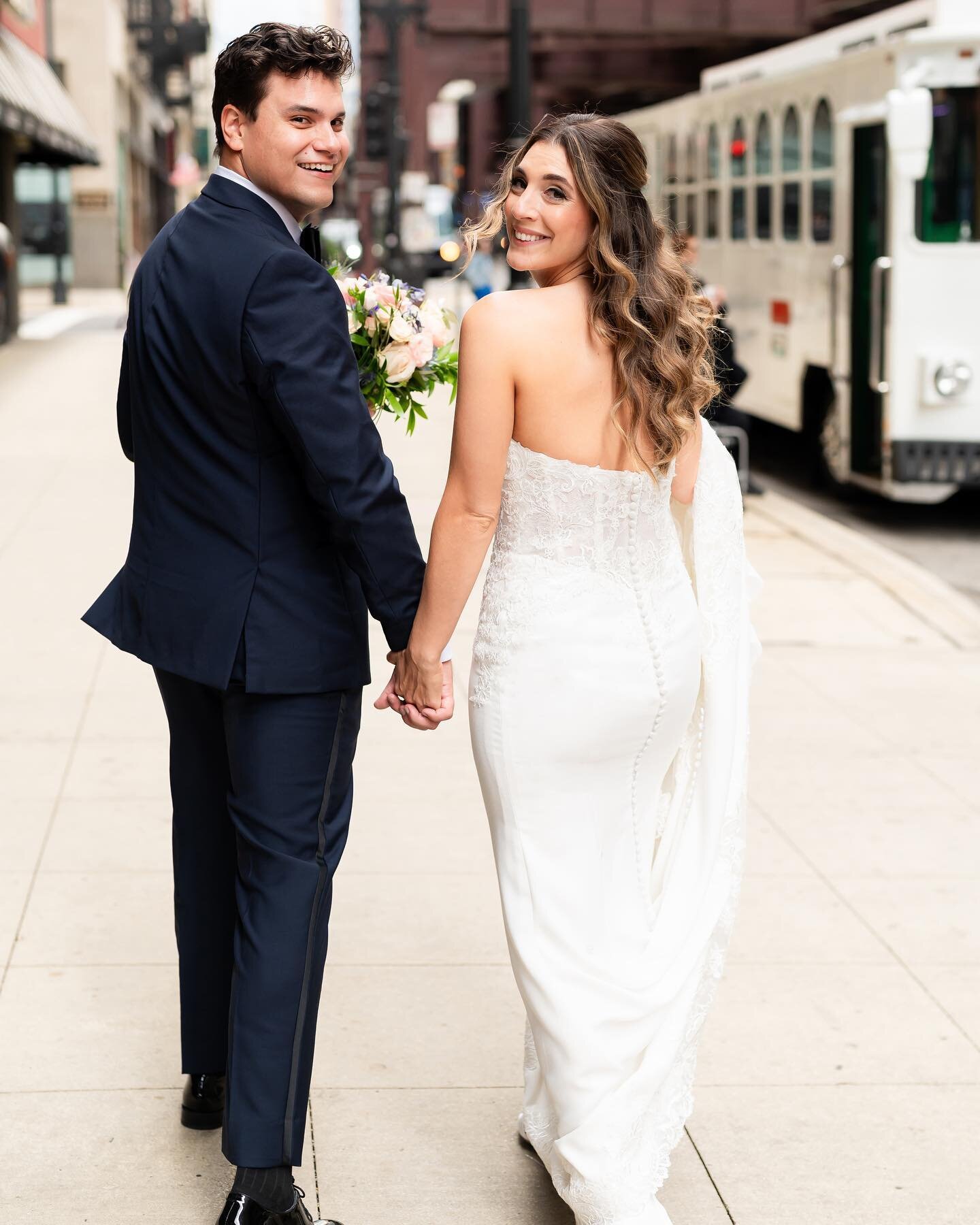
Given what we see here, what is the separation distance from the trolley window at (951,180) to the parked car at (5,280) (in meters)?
16.7

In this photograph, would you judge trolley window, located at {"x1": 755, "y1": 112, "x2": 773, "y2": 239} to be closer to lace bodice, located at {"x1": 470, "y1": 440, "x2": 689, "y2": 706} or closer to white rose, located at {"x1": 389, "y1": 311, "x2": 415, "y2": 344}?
white rose, located at {"x1": 389, "y1": 311, "x2": 415, "y2": 344}

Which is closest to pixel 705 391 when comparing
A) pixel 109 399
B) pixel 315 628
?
pixel 315 628

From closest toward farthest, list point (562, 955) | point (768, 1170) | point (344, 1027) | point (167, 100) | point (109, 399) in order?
1. point (562, 955)
2. point (768, 1170)
3. point (344, 1027)
4. point (109, 399)
5. point (167, 100)

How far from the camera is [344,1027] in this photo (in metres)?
4.06

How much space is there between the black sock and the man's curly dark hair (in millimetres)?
1836

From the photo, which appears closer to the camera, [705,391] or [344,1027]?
[705,391]

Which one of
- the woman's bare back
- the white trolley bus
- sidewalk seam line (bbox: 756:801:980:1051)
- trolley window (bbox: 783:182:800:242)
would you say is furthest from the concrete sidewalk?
trolley window (bbox: 783:182:800:242)

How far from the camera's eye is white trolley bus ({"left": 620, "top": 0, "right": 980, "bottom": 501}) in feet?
36.6

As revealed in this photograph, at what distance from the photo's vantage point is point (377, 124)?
2961cm

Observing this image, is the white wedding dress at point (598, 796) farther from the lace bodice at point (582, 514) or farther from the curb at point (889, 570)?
the curb at point (889, 570)

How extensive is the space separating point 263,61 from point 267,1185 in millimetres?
1943

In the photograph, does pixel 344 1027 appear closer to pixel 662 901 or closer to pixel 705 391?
pixel 662 901

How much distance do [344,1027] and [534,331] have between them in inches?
74.6

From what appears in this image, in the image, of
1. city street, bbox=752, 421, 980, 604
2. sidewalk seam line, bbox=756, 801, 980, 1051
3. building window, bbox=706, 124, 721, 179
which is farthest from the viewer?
building window, bbox=706, 124, 721, 179
